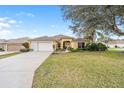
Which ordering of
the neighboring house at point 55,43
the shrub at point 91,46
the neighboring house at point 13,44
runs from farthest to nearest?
the neighboring house at point 13,44 < the shrub at point 91,46 < the neighboring house at point 55,43

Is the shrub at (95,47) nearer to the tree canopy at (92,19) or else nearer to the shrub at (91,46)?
the shrub at (91,46)

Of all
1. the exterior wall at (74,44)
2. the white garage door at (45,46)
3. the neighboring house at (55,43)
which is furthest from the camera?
the white garage door at (45,46)

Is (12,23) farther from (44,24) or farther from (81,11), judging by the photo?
(81,11)

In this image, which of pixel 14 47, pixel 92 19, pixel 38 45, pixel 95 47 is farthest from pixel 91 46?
pixel 14 47

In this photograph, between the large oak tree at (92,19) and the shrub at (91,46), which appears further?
the shrub at (91,46)

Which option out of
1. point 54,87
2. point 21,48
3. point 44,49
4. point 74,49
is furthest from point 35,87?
point 21,48

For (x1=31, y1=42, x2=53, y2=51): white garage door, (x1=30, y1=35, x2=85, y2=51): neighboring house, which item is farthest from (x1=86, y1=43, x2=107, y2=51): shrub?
(x1=31, y1=42, x2=53, y2=51): white garage door

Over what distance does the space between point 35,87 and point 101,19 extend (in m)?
10.1

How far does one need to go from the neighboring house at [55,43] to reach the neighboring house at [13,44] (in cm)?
128

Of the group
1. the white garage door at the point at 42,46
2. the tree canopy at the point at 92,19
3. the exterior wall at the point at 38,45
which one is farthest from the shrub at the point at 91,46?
the tree canopy at the point at 92,19

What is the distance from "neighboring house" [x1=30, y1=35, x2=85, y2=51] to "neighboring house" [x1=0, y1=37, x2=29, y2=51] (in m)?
1.28

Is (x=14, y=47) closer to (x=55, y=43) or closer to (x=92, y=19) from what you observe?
(x=55, y=43)

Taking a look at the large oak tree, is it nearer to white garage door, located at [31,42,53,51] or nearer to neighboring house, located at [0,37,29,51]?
white garage door, located at [31,42,53,51]

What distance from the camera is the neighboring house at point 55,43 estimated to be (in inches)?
814
